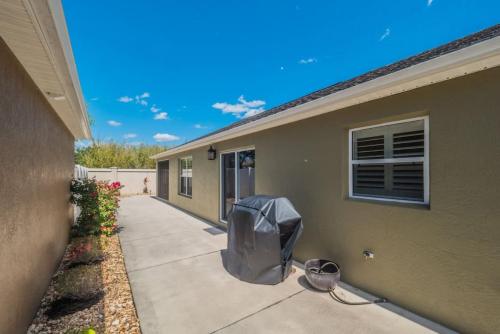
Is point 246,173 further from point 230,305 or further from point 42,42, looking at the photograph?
point 42,42

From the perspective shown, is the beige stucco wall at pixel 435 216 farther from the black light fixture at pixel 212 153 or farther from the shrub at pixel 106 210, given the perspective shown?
the shrub at pixel 106 210

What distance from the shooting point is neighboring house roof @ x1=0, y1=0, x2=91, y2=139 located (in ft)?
4.92

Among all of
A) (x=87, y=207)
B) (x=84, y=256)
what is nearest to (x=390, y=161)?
(x=84, y=256)

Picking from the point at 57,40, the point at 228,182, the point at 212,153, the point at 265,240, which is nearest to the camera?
the point at 57,40

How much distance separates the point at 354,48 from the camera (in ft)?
27.7

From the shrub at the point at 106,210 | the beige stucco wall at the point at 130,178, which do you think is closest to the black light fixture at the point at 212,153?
the shrub at the point at 106,210

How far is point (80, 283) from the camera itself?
3.44 meters

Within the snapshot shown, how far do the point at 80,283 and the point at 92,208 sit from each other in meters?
2.58

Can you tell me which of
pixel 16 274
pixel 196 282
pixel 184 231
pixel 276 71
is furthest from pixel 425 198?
pixel 276 71

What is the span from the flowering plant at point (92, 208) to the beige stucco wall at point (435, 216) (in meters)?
5.42

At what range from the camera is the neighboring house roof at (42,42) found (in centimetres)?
150

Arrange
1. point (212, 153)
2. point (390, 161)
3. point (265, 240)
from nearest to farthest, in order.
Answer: point (390, 161) < point (265, 240) < point (212, 153)

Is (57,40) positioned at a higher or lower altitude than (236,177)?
higher

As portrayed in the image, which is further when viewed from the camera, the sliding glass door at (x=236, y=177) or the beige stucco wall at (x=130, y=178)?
the beige stucco wall at (x=130, y=178)
